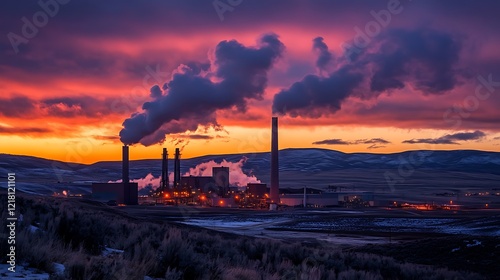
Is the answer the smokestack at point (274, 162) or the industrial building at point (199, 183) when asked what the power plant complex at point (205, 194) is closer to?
the industrial building at point (199, 183)

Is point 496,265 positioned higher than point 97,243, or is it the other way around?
point 97,243

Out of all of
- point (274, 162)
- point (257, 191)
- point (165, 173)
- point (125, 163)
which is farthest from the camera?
point (165, 173)

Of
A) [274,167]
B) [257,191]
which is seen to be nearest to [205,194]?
[257,191]

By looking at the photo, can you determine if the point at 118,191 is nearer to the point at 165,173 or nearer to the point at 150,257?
the point at 165,173

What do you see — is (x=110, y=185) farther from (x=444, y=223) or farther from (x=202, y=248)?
(x=202, y=248)

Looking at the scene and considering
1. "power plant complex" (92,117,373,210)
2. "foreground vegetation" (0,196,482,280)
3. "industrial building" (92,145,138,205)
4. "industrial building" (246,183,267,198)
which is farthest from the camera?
"industrial building" (246,183,267,198)

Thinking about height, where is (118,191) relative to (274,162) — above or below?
below

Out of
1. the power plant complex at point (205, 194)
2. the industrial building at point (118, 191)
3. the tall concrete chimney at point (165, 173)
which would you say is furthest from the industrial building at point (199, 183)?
the industrial building at point (118, 191)

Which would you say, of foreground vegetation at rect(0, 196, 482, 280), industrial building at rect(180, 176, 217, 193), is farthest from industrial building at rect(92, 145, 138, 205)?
foreground vegetation at rect(0, 196, 482, 280)

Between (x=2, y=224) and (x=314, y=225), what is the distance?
64.2 m

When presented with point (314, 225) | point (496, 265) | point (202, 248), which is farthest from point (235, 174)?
point (202, 248)

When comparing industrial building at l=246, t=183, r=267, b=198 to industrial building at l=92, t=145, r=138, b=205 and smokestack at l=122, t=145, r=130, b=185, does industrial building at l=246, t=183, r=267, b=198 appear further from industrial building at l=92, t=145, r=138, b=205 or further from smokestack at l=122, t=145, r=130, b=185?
smokestack at l=122, t=145, r=130, b=185

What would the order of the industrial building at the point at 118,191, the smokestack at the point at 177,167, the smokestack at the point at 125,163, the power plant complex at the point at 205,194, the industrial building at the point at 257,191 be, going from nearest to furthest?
the smokestack at the point at 125,163, the industrial building at the point at 118,191, the power plant complex at the point at 205,194, the industrial building at the point at 257,191, the smokestack at the point at 177,167

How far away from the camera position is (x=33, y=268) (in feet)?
26.8
